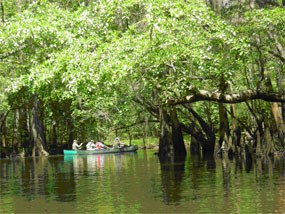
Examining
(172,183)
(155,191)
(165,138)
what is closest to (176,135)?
(165,138)

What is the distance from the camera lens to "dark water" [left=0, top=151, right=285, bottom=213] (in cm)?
1329

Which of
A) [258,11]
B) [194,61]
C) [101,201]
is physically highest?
[258,11]

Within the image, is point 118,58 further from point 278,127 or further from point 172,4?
point 278,127

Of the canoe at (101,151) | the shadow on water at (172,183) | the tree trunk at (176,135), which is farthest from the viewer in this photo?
the canoe at (101,151)

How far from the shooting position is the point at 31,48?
25.8 metres

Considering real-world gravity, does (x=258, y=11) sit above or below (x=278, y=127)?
above

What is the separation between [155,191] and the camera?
16.1 metres

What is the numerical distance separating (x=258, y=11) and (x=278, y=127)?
9244 millimetres

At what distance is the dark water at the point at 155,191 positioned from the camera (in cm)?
1329

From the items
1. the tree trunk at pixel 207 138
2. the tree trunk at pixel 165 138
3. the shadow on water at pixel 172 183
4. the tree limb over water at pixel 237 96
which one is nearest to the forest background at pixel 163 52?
the tree limb over water at pixel 237 96

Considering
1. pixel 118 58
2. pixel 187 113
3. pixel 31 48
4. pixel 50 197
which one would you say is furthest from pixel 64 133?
pixel 50 197

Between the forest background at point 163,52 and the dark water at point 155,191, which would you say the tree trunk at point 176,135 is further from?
the dark water at point 155,191

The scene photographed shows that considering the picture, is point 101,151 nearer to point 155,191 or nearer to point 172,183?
point 172,183

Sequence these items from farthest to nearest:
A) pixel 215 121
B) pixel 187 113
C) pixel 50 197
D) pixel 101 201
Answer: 1. pixel 215 121
2. pixel 187 113
3. pixel 50 197
4. pixel 101 201
